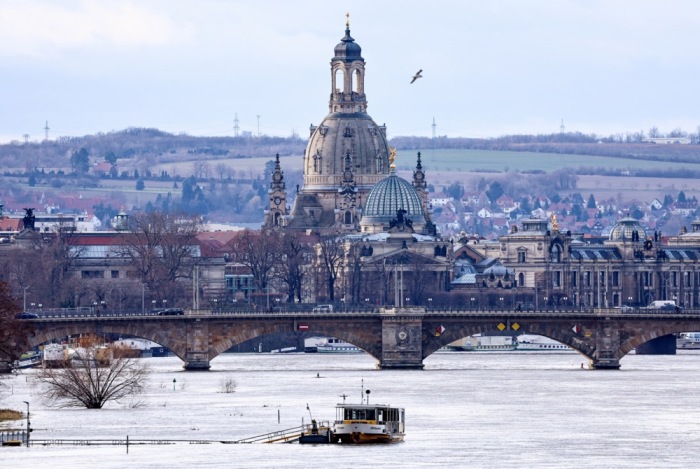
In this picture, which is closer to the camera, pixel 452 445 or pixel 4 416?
pixel 452 445

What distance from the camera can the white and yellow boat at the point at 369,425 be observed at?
116 metres

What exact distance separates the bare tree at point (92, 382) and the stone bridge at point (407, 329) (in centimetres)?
2347

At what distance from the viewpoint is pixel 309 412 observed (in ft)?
423

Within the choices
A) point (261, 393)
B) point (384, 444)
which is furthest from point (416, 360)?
point (384, 444)

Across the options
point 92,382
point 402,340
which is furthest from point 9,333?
point 402,340

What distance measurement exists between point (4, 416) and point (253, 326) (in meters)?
41.8

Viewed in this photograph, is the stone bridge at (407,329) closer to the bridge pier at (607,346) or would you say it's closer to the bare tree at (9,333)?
the bridge pier at (607,346)

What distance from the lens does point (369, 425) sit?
11606 centimetres

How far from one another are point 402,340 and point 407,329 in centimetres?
64

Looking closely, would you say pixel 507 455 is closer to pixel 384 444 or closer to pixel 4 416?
pixel 384 444

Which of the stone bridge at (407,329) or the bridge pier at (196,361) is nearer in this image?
the bridge pier at (196,361)

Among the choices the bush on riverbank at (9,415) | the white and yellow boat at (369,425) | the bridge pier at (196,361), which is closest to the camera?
the white and yellow boat at (369,425)

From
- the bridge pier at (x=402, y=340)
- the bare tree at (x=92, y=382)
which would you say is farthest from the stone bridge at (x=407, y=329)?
the bare tree at (x=92, y=382)

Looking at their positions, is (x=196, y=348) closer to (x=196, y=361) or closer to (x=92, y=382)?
(x=196, y=361)
